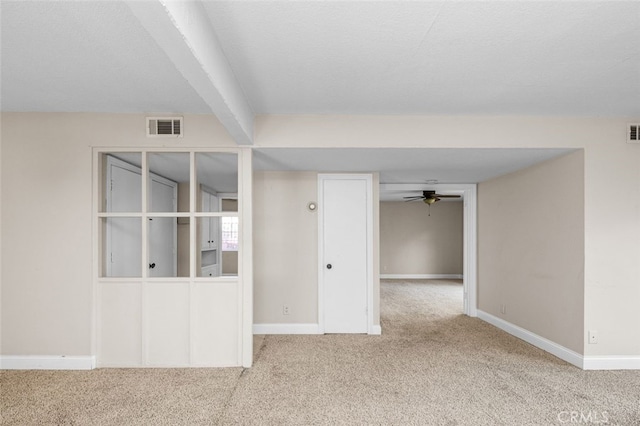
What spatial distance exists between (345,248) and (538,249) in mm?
2280

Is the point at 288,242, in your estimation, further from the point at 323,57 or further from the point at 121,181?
the point at 323,57

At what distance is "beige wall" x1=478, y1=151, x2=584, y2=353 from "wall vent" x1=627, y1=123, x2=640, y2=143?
1.62 ft

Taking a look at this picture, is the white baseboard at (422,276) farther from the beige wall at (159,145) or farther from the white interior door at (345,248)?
the beige wall at (159,145)

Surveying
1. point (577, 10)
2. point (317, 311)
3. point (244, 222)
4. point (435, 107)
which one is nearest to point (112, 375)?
point (244, 222)

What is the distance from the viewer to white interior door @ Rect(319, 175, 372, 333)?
4.55m

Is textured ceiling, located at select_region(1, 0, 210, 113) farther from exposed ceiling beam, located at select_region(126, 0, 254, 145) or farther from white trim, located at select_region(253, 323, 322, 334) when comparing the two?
white trim, located at select_region(253, 323, 322, 334)

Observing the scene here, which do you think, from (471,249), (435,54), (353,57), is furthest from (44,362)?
(471,249)

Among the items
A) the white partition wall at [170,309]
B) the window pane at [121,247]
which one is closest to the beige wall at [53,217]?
the white partition wall at [170,309]

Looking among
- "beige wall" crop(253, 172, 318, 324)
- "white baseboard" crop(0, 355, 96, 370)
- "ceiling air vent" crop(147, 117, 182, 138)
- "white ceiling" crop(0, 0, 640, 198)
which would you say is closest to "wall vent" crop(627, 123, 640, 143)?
"white ceiling" crop(0, 0, 640, 198)

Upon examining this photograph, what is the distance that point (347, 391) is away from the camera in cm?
284

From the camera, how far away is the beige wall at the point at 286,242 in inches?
179

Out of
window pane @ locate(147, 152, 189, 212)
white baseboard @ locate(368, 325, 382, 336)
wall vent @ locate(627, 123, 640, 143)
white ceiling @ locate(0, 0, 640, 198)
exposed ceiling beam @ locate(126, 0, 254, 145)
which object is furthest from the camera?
white baseboard @ locate(368, 325, 382, 336)

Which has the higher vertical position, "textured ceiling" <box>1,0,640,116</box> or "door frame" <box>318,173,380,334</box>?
"textured ceiling" <box>1,0,640,116</box>

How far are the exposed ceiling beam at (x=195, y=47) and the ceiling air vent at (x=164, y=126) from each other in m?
0.95
